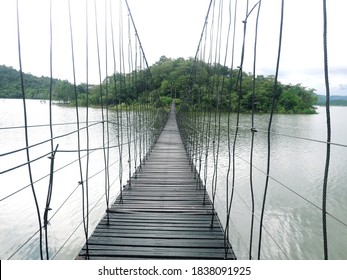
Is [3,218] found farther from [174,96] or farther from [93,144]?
[174,96]

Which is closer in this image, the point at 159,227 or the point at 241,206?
the point at 159,227

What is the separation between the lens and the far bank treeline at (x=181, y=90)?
2342mm

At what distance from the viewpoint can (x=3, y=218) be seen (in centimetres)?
362

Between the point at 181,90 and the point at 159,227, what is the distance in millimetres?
26330

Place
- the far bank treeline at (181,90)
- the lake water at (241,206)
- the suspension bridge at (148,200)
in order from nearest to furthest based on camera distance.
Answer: the suspension bridge at (148,200)
the far bank treeline at (181,90)
the lake water at (241,206)

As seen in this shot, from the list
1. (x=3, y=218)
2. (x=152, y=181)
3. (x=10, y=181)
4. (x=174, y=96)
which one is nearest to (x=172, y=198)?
(x=152, y=181)

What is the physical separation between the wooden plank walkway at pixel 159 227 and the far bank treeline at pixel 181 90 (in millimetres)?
772

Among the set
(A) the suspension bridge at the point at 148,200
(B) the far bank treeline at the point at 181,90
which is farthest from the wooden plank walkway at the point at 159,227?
(B) the far bank treeline at the point at 181,90

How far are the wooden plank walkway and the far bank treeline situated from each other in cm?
77

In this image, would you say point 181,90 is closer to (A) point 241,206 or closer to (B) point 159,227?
(A) point 241,206

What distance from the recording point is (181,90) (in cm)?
2739

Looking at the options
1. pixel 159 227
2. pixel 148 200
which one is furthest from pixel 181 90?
pixel 159 227

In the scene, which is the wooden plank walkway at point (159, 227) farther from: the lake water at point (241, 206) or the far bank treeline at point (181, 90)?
the far bank treeline at point (181, 90)

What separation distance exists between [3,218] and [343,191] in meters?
5.39
